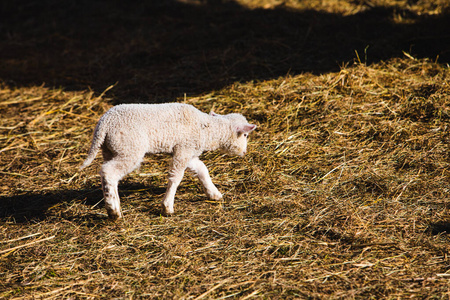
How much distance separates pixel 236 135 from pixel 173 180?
2.59 ft

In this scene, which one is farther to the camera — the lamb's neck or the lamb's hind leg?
the lamb's neck

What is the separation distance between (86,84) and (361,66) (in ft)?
14.4

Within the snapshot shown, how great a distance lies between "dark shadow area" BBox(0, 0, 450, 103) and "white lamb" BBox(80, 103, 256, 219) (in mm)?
2444

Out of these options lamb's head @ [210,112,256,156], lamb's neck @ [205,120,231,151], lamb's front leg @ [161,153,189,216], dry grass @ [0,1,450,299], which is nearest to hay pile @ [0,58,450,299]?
dry grass @ [0,1,450,299]

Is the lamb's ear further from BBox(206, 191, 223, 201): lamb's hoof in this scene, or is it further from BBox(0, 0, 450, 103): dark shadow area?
BBox(0, 0, 450, 103): dark shadow area

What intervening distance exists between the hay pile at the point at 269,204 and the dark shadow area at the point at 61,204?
20 mm

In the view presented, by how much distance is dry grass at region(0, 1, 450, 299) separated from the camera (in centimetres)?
332

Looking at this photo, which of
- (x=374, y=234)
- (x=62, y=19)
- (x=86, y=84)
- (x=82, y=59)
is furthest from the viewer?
(x=62, y=19)

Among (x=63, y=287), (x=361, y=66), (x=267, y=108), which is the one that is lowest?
(x=63, y=287)

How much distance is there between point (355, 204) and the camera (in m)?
4.27

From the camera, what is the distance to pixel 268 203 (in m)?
4.36

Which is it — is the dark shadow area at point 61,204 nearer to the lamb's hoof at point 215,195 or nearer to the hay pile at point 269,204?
the hay pile at point 269,204

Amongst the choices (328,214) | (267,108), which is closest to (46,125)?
(267,108)

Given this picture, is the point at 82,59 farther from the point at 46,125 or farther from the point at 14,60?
the point at 46,125
